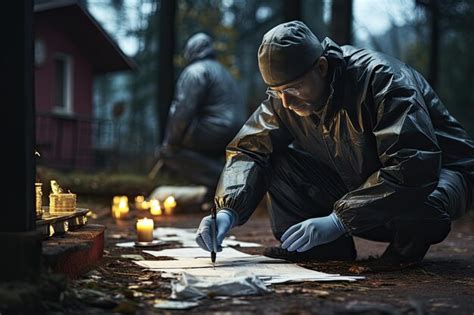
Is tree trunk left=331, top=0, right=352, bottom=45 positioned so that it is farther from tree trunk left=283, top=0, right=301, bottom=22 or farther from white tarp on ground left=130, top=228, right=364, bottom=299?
white tarp on ground left=130, top=228, right=364, bottom=299

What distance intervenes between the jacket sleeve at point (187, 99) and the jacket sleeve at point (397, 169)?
20.6 ft

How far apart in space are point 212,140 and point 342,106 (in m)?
6.22

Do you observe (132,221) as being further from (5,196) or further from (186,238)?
(5,196)

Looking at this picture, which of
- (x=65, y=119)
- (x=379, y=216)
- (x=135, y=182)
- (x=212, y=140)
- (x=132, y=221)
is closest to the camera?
(x=379, y=216)

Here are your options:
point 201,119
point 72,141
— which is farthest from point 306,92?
point 72,141

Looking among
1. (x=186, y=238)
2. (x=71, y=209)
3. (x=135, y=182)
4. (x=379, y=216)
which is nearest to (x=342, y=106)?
(x=379, y=216)

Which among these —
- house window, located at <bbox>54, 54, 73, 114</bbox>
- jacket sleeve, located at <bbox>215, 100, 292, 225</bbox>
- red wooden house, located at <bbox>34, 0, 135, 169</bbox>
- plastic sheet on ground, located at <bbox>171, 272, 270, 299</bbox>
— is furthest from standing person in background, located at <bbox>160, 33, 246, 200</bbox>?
house window, located at <bbox>54, 54, 73, 114</bbox>

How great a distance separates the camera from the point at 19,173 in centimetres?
297

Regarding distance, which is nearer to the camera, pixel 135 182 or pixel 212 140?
pixel 212 140

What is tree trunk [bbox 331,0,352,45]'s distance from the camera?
10.2 meters

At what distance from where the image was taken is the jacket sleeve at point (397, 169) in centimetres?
382

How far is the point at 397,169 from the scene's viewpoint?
381 cm

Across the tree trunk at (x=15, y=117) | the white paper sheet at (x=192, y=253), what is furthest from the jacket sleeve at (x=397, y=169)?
the tree trunk at (x=15, y=117)

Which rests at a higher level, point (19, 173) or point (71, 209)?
point (19, 173)
